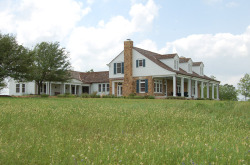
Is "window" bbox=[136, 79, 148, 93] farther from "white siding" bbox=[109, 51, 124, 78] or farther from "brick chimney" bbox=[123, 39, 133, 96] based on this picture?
"white siding" bbox=[109, 51, 124, 78]

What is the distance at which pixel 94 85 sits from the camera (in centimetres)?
4481

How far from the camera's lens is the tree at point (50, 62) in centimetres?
3497

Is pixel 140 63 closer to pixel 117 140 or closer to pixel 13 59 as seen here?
pixel 13 59

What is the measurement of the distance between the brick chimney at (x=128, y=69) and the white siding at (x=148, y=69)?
1.70 ft

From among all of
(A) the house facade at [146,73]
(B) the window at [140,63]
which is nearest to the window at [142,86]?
(A) the house facade at [146,73]

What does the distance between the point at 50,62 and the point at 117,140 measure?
101 feet

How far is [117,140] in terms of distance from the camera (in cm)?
607

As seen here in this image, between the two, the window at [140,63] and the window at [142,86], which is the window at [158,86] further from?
the window at [140,63]

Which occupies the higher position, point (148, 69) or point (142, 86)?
point (148, 69)

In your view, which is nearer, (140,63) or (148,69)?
(148,69)

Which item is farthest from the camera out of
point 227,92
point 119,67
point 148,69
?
point 227,92

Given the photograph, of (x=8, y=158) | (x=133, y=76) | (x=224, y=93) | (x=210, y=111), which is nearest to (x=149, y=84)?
(x=133, y=76)

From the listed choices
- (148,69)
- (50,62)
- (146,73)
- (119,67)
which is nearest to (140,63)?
(148,69)

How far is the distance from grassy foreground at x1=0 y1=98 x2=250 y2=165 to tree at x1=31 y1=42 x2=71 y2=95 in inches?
1032
